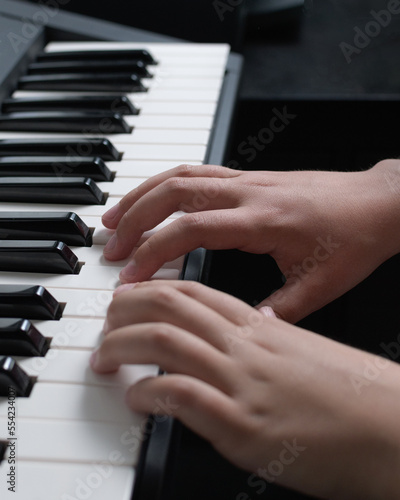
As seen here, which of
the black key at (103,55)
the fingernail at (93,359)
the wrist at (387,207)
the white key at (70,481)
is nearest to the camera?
the white key at (70,481)

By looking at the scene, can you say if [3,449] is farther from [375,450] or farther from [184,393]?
[375,450]

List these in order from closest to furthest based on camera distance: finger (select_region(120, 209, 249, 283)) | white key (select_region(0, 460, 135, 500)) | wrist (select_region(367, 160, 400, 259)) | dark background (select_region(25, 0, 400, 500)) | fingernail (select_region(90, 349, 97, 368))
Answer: white key (select_region(0, 460, 135, 500)), fingernail (select_region(90, 349, 97, 368)), finger (select_region(120, 209, 249, 283)), wrist (select_region(367, 160, 400, 259)), dark background (select_region(25, 0, 400, 500))

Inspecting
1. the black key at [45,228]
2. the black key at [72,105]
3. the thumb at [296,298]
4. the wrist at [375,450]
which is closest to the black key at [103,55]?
the black key at [72,105]

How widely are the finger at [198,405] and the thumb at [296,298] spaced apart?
0.23 metres

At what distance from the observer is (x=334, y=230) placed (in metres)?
0.83

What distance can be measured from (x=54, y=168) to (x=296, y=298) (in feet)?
1.37

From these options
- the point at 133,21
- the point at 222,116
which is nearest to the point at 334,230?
the point at 222,116

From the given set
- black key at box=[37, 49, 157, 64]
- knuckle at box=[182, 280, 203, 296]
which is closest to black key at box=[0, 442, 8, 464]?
knuckle at box=[182, 280, 203, 296]

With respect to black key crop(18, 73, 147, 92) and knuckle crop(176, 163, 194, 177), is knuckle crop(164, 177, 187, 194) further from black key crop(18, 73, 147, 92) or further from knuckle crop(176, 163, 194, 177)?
black key crop(18, 73, 147, 92)

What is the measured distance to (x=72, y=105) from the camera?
111cm

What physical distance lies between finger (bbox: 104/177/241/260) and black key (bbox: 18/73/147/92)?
399 millimetres

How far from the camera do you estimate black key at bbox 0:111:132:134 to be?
3.48ft

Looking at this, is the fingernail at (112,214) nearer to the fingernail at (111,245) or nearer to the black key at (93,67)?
the fingernail at (111,245)

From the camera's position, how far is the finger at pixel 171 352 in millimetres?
589
